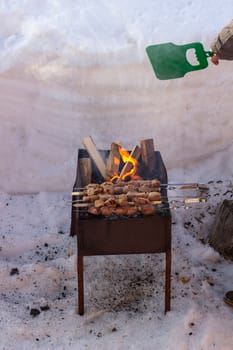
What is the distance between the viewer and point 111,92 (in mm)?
5289

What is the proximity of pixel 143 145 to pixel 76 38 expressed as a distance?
2081 millimetres

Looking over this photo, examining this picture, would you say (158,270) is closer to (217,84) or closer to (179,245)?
(179,245)

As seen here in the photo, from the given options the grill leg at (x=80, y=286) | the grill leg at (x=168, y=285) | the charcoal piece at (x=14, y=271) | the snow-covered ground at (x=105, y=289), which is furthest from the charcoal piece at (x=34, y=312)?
the grill leg at (x=168, y=285)

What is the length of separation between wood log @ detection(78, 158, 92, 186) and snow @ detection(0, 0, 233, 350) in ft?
2.34

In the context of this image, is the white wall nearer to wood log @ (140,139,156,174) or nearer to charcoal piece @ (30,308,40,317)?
wood log @ (140,139,156,174)

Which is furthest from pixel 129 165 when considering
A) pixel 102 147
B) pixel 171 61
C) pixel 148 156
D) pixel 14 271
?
pixel 102 147

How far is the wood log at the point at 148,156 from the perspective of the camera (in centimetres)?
394

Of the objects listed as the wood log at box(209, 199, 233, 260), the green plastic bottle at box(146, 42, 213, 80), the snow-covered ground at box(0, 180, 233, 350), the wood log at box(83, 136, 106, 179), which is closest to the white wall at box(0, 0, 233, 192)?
the snow-covered ground at box(0, 180, 233, 350)

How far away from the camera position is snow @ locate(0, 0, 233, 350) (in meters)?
3.58

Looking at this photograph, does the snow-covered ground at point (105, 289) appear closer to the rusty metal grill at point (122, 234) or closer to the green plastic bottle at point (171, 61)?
the rusty metal grill at point (122, 234)

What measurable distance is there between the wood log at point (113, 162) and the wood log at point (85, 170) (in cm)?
14

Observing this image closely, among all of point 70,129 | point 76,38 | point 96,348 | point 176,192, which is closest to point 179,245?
point 176,192

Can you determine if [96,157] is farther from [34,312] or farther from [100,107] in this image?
[100,107]

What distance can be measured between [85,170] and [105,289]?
879 millimetres
